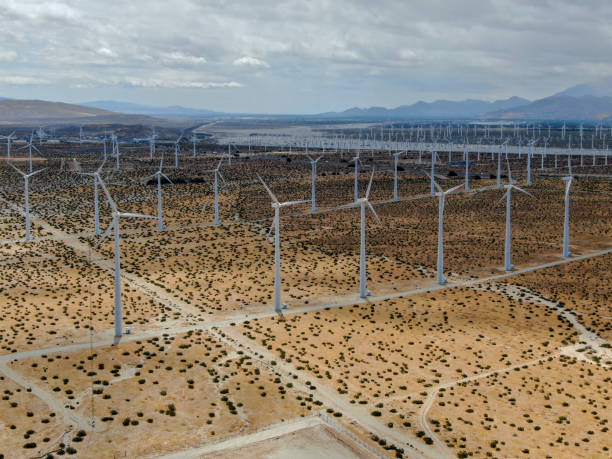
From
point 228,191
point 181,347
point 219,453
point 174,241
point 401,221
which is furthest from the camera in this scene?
point 228,191

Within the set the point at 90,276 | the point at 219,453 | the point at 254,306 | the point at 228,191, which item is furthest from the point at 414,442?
the point at 228,191

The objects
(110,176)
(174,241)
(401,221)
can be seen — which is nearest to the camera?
(174,241)

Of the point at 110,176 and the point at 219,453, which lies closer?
the point at 219,453

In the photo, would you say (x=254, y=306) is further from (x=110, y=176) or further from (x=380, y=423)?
(x=110, y=176)

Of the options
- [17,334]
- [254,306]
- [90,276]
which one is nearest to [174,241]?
[90,276]

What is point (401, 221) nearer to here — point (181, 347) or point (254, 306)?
point (254, 306)

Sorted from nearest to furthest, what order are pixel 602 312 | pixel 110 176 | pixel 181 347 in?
pixel 181 347, pixel 602 312, pixel 110 176

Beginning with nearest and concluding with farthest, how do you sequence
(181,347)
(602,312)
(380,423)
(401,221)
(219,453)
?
(219,453) → (380,423) → (181,347) → (602,312) → (401,221)

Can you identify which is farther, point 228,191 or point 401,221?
point 228,191
